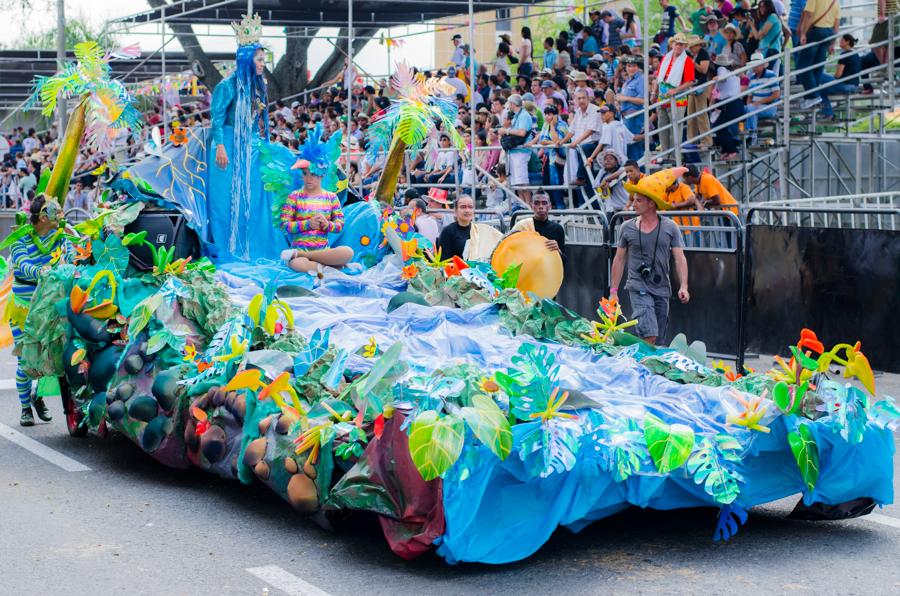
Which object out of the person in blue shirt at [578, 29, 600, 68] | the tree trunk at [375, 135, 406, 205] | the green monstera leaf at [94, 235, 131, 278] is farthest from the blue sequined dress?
the person in blue shirt at [578, 29, 600, 68]

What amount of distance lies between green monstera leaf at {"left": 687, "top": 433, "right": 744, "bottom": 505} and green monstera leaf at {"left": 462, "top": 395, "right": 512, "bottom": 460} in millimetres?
895

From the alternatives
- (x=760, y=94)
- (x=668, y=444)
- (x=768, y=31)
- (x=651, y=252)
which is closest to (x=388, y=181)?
(x=651, y=252)

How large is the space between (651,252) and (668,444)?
13.3 ft

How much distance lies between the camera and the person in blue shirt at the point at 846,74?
15805mm

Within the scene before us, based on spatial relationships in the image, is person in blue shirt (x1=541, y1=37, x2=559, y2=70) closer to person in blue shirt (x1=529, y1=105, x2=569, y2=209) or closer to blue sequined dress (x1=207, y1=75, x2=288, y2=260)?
person in blue shirt (x1=529, y1=105, x2=569, y2=209)

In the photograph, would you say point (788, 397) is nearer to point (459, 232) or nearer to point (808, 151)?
point (459, 232)

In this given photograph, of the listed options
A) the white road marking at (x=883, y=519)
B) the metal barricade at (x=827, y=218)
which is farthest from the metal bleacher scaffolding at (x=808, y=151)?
the white road marking at (x=883, y=519)

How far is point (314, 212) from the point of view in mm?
8312

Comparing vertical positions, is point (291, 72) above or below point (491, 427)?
above

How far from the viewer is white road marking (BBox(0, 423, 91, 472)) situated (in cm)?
754

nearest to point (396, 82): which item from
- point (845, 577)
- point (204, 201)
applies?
point (204, 201)

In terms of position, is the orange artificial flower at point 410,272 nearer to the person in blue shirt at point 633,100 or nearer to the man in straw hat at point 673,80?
the man in straw hat at point 673,80

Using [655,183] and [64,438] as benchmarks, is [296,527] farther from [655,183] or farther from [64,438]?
→ [655,183]

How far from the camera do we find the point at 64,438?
27.8ft
